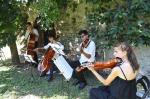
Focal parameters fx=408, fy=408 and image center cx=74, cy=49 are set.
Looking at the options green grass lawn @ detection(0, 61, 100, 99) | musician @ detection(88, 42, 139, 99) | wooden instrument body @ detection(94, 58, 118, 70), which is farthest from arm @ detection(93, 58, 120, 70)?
green grass lawn @ detection(0, 61, 100, 99)

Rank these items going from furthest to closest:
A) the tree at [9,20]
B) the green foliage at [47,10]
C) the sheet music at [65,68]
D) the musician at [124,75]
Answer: the tree at [9,20] < the green foliage at [47,10] < the sheet music at [65,68] < the musician at [124,75]

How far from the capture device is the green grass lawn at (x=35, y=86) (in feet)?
31.5

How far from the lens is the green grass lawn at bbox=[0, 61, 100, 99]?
961cm

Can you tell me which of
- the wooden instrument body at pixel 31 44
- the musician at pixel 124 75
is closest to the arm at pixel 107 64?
the musician at pixel 124 75

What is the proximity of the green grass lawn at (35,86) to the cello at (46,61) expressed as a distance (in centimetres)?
22

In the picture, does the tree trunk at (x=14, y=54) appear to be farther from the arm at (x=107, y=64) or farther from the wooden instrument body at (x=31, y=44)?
the arm at (x=107, y=64)

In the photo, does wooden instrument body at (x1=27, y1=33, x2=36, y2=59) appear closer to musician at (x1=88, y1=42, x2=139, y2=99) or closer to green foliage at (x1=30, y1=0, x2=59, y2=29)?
Answer: green foliage at (x1=30, y1=0, x2=59, y2=29)

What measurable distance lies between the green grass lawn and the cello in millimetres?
218

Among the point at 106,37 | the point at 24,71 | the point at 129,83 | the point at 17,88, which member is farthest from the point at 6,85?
the point at 129,83

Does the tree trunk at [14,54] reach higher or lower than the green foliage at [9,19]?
lower

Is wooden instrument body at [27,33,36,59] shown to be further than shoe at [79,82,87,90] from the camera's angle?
Yes

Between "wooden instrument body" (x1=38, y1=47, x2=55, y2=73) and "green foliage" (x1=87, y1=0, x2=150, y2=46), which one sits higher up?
"green foliage" (x1=87, y1=0, x2=150, y2=46)

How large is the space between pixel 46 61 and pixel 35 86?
2.59ft

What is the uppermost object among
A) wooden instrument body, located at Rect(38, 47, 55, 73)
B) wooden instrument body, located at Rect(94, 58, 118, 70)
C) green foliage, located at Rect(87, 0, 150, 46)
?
green foliage, located at Rect(87, 0, 150, 46)
